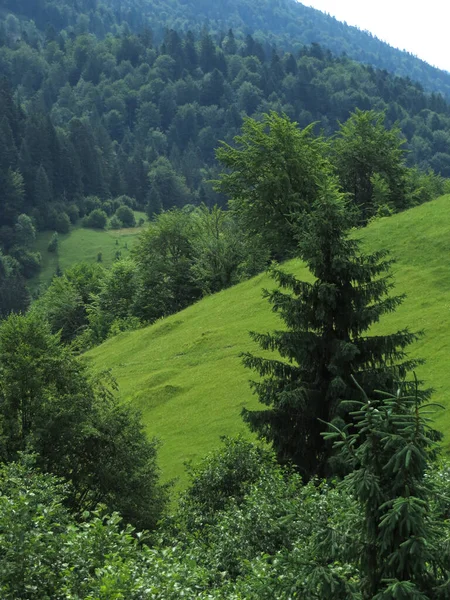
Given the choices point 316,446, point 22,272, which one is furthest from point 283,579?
point 22,272

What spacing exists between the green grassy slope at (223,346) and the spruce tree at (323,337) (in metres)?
6.11

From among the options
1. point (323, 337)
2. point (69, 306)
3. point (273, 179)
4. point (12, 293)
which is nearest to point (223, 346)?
point (273, 179)

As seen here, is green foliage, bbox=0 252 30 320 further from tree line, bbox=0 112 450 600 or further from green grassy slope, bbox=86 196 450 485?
tree line, bbox=0 112 450 600

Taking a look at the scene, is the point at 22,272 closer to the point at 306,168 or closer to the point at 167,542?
the point at 306,168

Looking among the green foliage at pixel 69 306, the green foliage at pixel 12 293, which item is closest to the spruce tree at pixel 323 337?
the green foliage at pixel 69 306

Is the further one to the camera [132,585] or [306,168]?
[306,168]

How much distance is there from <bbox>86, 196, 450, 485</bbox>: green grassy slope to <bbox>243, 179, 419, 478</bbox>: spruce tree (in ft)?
20.0

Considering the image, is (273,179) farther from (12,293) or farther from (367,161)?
(12,293)

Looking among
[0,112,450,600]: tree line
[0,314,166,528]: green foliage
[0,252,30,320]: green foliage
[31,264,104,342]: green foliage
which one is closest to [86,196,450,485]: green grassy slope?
[0,314,166,528]: green foliage

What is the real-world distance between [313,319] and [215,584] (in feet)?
33.9

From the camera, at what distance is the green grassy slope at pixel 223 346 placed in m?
36.5

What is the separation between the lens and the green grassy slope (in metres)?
36.5

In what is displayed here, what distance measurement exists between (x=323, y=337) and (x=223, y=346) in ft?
75.8

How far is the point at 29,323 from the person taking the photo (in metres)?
28.8
